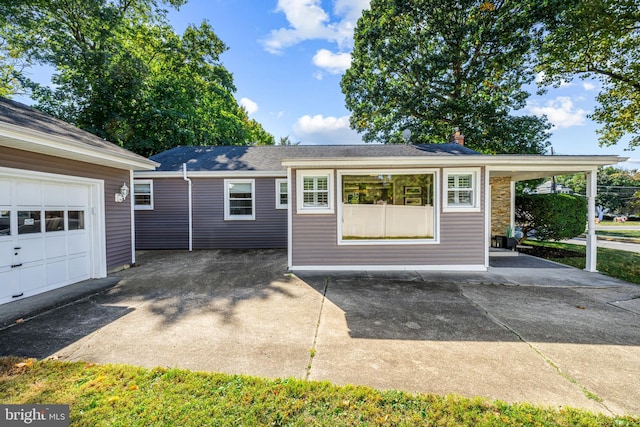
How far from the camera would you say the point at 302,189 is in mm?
6672

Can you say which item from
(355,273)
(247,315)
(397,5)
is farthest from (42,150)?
(397,5)

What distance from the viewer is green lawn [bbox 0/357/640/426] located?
2.05 meters

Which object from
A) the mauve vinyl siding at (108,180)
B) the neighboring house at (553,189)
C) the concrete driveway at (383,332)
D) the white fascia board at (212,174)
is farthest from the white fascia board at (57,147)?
the neighboring house at (553,189)

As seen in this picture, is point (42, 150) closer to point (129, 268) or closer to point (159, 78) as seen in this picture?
point (129, 268)

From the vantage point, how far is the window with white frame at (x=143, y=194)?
964 cm

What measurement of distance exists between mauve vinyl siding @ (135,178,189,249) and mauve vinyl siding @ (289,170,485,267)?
17.2ft

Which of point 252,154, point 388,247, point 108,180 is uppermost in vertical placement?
point 252,154

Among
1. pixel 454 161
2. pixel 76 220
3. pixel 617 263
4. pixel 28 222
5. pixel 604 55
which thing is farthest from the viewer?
pixel 604 55

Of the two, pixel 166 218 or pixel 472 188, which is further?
pixel 166 218

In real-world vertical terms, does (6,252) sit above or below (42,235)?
below

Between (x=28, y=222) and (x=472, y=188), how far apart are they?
933 centimetres

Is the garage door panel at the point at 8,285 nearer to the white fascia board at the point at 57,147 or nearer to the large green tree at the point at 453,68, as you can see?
the white fascia board at the point at 57,147

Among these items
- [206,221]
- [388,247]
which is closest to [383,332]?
[388,247]

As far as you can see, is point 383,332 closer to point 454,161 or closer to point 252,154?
point 454,161
